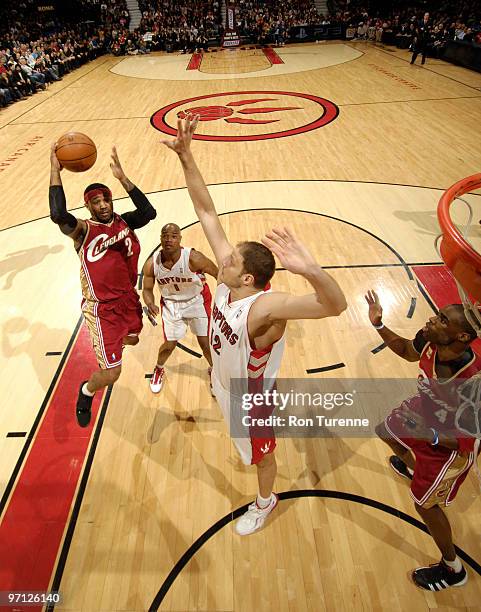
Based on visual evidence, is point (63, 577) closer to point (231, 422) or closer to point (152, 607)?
point (152, 607)

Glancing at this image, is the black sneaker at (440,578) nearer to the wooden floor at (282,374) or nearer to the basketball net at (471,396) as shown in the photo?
the wooden floor at (282,374)

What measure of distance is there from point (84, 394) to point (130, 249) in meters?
1.26

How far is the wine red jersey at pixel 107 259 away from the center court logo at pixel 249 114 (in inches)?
282

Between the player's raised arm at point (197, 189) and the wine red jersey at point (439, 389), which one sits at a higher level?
the player's raised arm at point (197, 189)

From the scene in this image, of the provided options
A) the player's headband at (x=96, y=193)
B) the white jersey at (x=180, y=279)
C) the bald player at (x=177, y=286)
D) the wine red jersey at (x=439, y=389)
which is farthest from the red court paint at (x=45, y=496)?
the wine red jersey at (x=439, y=389)

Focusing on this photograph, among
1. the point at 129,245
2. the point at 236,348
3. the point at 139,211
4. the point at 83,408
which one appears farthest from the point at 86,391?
the point at 236,348

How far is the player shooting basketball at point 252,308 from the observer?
163 cm

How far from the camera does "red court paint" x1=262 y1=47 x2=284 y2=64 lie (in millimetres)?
17719

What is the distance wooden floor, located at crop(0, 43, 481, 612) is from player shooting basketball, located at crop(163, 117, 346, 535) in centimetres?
39

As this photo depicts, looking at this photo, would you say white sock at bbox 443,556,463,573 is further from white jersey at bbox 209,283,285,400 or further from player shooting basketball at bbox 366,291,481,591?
white jersey at bbox 209,283,285,400

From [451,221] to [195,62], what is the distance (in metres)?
20.2

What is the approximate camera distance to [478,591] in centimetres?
238

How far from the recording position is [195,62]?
741 inches

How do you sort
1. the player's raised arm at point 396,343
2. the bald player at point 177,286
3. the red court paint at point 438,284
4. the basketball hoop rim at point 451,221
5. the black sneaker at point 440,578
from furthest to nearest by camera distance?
the red court paint at point 438,284 → the bald player at point 177,286 → the player's raised arm at point 396,343 → the black sneaker at point 440,578 → the basketball hoop rim at point 451,221
